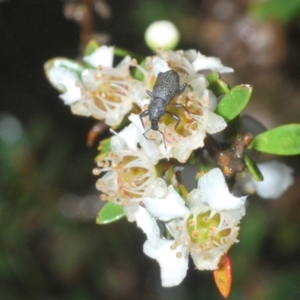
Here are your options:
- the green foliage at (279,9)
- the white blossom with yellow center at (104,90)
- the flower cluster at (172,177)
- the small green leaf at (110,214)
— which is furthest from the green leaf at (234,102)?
the green foliage at (279,9)

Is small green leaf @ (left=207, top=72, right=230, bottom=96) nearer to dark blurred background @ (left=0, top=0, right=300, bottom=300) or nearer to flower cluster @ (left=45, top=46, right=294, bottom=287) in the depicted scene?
flower cluster @ (left=45, top=46, right=294, bottom=287)

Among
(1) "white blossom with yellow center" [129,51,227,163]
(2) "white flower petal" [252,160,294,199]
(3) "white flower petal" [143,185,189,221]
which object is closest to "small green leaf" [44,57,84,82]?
(1) "white blossom with yellow center" [129,51,227,163]

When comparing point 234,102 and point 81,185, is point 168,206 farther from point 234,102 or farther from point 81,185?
point 81,185

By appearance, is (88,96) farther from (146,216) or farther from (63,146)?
(63,146)

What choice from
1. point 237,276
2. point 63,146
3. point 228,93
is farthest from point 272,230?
point 228,93

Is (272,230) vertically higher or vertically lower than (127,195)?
lower

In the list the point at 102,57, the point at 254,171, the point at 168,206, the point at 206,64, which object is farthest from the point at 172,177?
the point at 102,57
